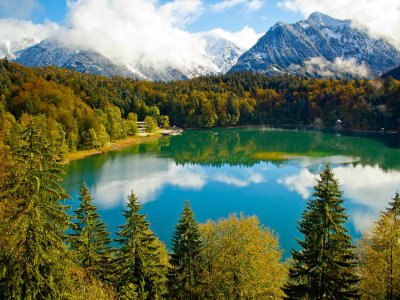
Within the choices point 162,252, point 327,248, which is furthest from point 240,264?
point 162,252

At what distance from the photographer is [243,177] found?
266 feet

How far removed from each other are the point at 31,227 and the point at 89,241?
11.9m

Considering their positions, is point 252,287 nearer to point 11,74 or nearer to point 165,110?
point 11,74

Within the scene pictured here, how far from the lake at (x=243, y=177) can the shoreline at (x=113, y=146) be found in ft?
8.99

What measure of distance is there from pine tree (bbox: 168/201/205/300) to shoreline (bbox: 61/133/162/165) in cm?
7019

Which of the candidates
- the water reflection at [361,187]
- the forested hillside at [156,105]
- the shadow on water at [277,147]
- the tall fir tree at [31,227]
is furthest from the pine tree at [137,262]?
the shadow on water at [277,147]

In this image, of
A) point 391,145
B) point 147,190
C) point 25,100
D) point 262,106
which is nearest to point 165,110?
point 262,106

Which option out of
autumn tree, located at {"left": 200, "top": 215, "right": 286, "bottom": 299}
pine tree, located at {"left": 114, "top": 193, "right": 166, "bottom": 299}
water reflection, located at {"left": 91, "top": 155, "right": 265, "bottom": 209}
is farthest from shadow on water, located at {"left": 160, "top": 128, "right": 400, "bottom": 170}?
pine tree, located at {"left": 114, "top": 193, "right": 166, "bottom": 299}

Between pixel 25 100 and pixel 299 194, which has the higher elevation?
pixel 25 100

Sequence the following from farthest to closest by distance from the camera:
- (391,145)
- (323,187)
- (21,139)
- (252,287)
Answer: (391,145) → (252,287) → (323,187) → (21,139)

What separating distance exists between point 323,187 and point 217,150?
97875 mm

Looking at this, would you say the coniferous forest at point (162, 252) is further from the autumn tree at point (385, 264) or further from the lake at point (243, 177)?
the lake at point (243, 177)

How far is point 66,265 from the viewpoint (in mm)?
19422

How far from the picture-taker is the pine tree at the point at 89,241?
2842 cm
